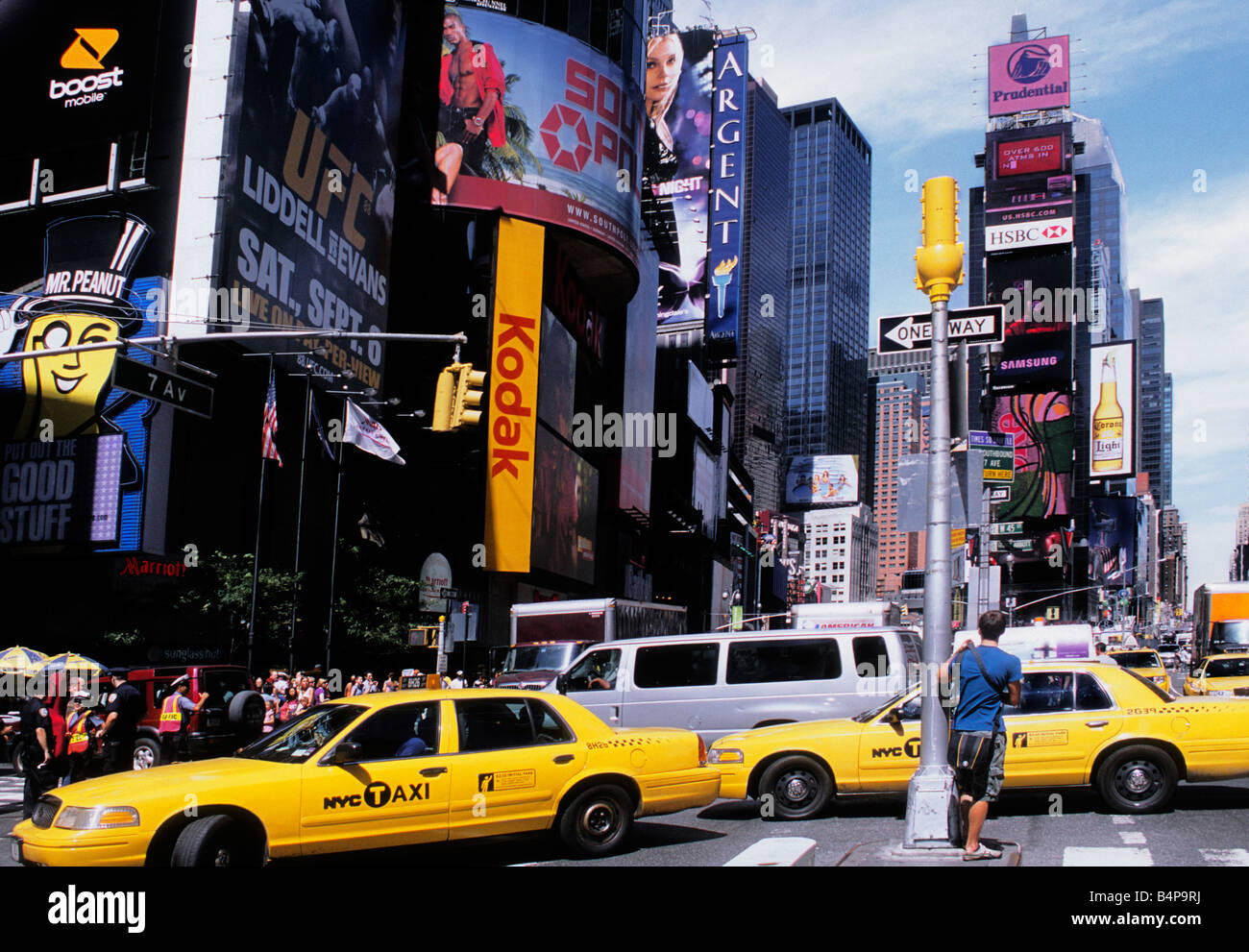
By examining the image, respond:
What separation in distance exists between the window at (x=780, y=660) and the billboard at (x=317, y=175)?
17.4 metres

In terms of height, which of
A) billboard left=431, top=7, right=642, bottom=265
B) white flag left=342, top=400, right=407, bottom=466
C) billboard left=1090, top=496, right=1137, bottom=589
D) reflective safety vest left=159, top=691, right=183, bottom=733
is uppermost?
billboard left=431, top=7, right=642, bottom=265

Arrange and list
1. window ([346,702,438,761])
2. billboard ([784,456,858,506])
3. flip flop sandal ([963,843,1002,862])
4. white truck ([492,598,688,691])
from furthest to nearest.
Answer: billboard ([784,456,858,506]) → white truck ([492,598,688,691]) → window ([346,702,438,761]) → flip flop sandal ([963,843,1002,862])

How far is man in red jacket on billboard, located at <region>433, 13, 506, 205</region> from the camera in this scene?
1801 inches

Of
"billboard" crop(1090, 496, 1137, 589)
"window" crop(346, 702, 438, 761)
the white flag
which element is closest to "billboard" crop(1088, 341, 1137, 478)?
"billboard" crop(1090, 496, 1137, 589)

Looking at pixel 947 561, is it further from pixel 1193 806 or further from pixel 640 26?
pixel 640 26

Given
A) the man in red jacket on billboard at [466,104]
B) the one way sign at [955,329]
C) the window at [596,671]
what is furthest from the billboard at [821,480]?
the one way sign at [955,329]

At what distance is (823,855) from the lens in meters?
9.35

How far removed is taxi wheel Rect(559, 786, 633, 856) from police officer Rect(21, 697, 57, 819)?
622 cm

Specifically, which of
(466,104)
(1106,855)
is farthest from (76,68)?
(1106,855)

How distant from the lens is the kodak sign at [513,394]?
146 ft

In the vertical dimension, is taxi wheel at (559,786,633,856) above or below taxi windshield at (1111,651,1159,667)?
below

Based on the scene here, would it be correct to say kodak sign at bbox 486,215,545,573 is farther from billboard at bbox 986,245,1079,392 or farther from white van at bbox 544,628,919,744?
billboard at bbox 986,245,1079,392
